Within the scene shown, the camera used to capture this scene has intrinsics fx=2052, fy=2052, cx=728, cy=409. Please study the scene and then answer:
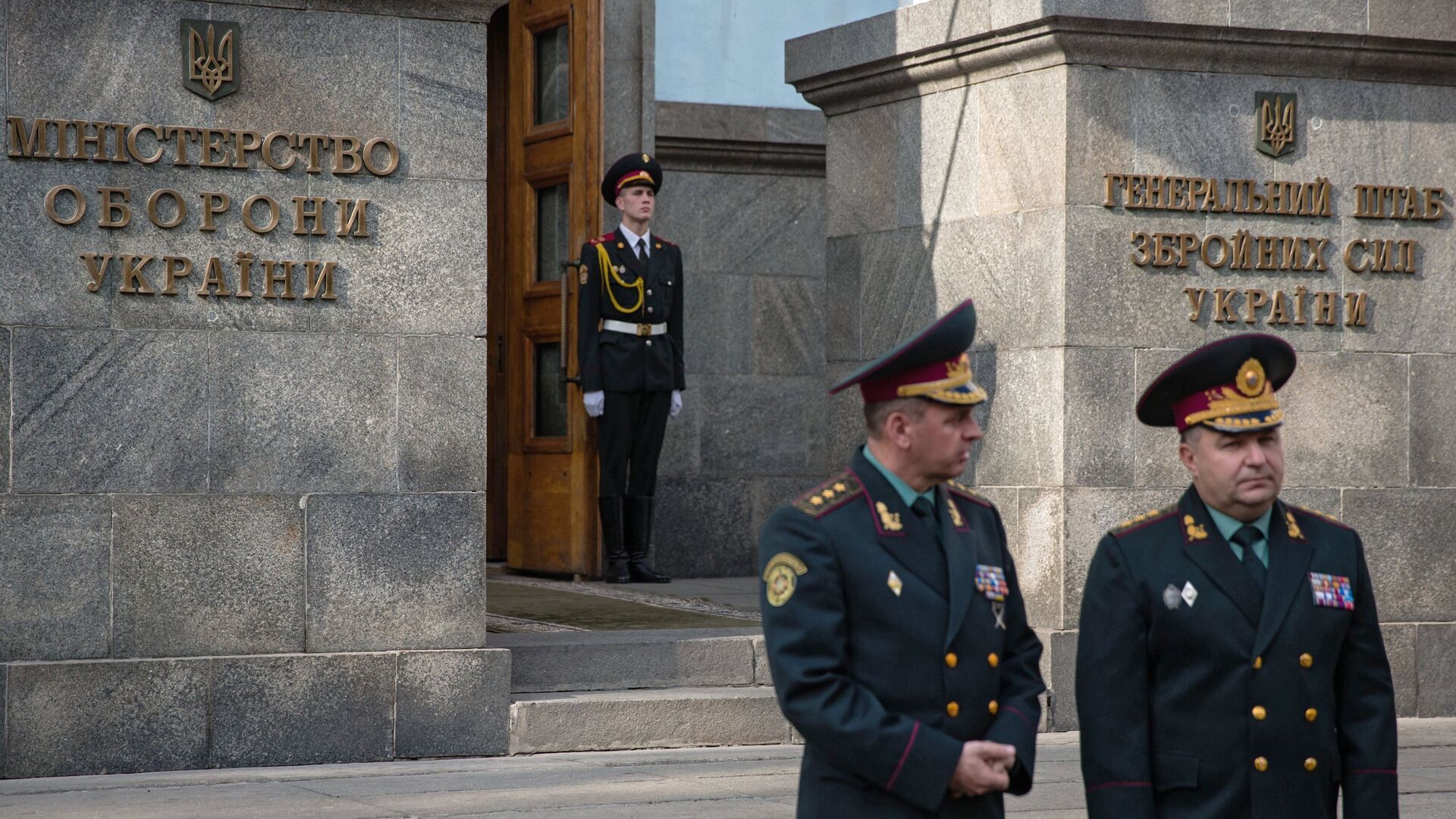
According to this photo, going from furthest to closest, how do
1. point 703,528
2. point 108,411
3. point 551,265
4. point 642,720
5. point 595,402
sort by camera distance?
point 703,528 → point 551,265 → point 595,402 → point 642,720 → point 108,411

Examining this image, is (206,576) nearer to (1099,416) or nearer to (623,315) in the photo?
(1099,416)

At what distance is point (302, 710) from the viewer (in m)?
8.02

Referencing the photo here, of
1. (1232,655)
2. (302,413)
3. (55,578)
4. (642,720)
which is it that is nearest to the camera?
(1232,655)

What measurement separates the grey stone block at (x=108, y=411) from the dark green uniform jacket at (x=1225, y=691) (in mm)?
4709

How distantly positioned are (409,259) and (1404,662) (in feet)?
16.3

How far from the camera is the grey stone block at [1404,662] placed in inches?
377

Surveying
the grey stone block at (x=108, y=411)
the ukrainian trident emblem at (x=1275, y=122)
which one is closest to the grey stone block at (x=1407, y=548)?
the ukrainian trident emblem at (x=1275, y=122)

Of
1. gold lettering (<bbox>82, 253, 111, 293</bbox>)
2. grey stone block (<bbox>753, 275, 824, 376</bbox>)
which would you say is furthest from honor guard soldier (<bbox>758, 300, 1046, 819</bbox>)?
grey stone block (<bbox>753, 275, 824, 376</bbox>)

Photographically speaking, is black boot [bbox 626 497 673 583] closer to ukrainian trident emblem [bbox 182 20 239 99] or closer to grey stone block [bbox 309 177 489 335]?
grey stone block [bbox 309 177 489 335]

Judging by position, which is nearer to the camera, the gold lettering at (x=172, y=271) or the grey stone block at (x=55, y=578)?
the grey stone block at (x=55, y=578)

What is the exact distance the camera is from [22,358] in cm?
776

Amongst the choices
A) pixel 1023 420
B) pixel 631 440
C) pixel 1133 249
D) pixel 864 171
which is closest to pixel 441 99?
pixel 864 171

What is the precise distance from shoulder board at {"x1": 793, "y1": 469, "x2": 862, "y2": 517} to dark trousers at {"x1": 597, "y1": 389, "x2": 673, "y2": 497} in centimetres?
776

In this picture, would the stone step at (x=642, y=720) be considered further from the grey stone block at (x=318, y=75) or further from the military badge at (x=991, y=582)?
the military badge at (x=991, y=582)
